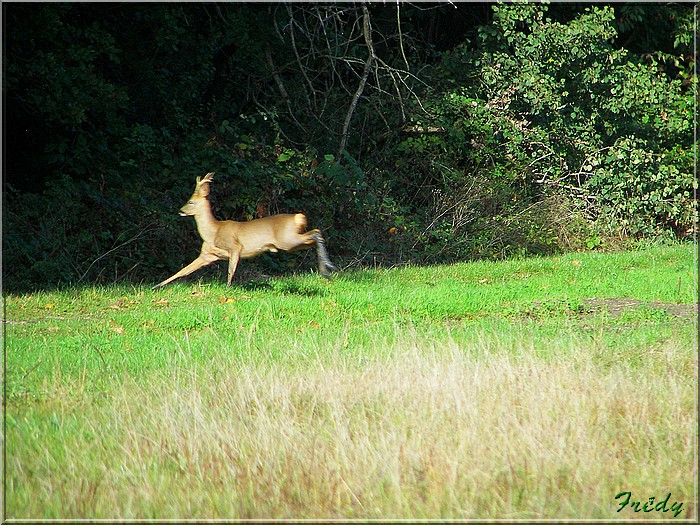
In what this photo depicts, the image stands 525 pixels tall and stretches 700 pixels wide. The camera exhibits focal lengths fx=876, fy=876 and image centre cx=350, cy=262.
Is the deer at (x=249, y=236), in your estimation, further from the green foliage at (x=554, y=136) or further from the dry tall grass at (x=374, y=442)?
the green foliage at (x=554, y=136)

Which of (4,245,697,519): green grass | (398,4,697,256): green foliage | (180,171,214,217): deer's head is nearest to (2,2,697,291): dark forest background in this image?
(398,4,697,256): green foliage

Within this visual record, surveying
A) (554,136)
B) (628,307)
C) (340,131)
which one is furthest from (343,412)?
(554,136)

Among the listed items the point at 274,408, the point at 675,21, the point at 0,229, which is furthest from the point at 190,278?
the point at 675,21

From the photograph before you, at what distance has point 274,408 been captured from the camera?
214 inches

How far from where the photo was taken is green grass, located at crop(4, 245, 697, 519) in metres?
4.14

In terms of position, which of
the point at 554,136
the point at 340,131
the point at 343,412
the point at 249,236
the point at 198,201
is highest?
the point at 340,131

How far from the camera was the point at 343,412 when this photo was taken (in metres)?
5.27

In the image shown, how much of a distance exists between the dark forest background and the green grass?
379 cm

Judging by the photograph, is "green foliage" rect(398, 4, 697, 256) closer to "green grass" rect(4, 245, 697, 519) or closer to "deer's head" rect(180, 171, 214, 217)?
"deer's head" rect(180, 171, 214, 217)

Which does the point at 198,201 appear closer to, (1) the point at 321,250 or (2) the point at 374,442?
(1) the point at 321,250

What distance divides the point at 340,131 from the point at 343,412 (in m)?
11.0

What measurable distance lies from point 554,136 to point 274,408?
1300 cm

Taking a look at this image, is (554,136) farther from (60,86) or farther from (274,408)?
(274,408)

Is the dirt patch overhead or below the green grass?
below
